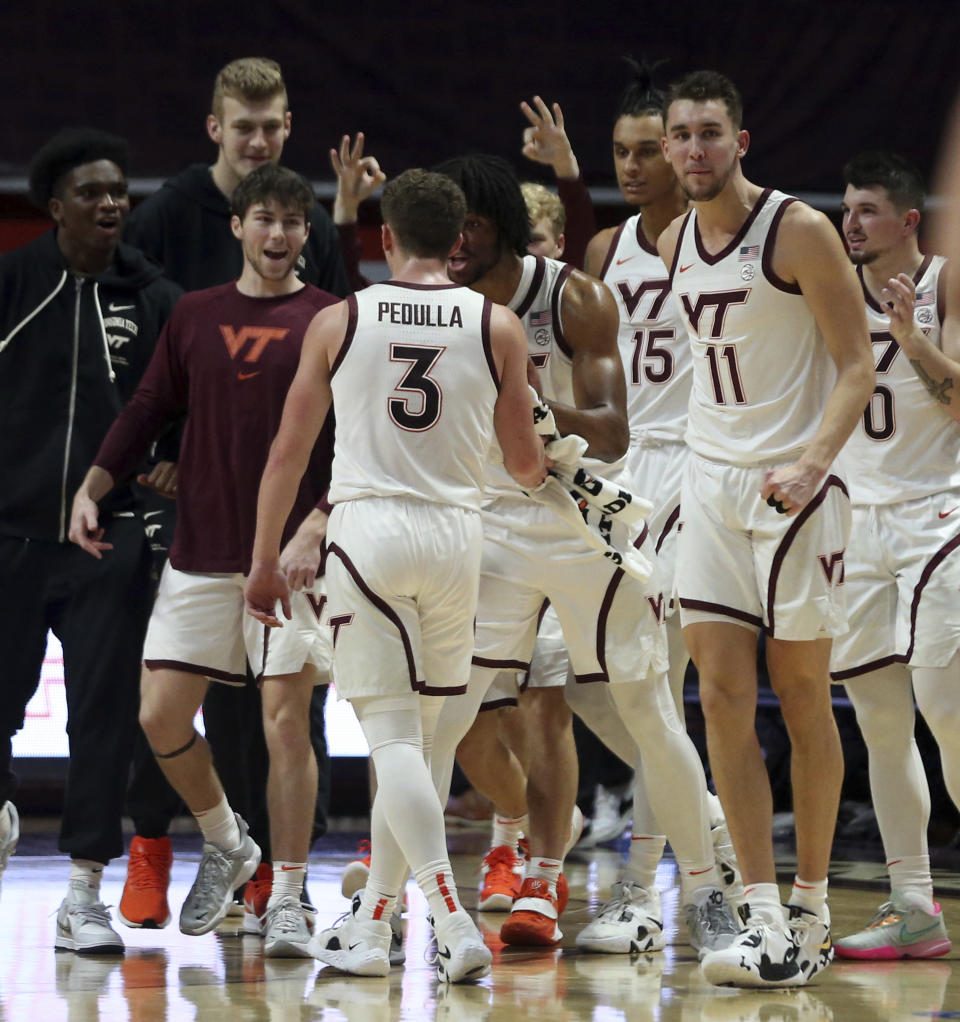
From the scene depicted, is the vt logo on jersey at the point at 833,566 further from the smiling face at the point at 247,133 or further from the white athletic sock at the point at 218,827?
the smiling face at the point at 247,133

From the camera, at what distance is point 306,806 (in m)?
5.20

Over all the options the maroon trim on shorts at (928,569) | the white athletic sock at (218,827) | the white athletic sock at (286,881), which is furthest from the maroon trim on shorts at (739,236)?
the white athletic sock at (218,827)

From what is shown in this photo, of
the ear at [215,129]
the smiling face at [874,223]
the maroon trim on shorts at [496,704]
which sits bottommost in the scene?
the maroon trim on shorts at [496,704]

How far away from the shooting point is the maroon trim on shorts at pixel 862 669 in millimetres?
5324

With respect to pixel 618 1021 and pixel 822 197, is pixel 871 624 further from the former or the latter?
pixel 822 197

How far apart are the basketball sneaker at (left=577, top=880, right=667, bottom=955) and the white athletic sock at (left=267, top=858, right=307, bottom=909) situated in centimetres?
85

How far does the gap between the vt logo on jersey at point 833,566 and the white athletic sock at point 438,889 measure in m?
1.28

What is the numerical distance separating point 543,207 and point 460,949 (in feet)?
11.0

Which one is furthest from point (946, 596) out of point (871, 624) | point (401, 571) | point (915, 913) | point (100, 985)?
point (100, 985)

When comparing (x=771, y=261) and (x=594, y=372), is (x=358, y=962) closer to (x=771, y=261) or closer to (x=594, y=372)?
(x=594, y=372)

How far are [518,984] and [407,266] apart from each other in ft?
6.30

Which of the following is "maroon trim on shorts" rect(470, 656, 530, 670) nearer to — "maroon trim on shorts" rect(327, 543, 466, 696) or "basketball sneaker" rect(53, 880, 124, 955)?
"maroon trim on shorts" rect(327, 543, 466, 696)

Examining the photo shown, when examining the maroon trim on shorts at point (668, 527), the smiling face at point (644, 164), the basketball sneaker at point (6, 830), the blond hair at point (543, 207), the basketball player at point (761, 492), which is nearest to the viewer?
the basketball player at point (761, 492)

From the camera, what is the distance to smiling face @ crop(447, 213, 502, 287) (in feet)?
17.1
